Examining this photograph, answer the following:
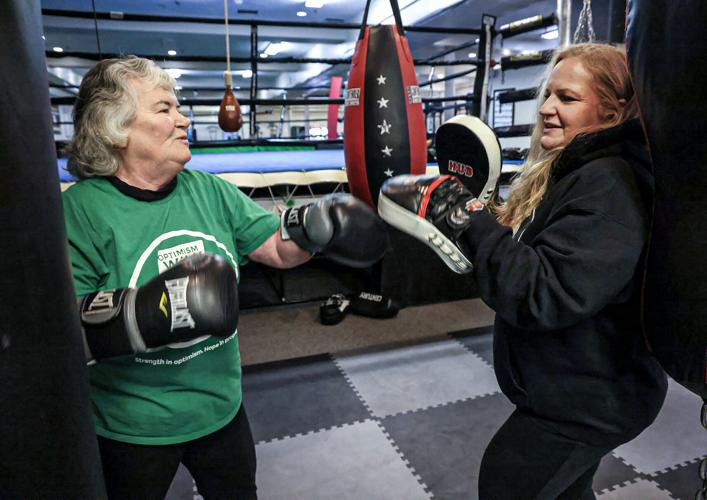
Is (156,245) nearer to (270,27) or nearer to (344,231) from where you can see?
(344,231)

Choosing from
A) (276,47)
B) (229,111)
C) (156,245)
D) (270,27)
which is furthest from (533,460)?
(276,47)

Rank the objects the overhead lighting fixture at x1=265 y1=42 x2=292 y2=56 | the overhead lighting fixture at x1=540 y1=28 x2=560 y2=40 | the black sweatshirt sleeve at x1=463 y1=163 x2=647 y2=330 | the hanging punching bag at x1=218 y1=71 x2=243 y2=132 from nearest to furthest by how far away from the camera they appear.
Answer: the black sweatshirt sleeve at x1=463 y1=163 x2=647 y2=330 → the hanging punching bag at x1=218 y1=71 x2=243 y2=132 → the overhead lighting fixture at x1=540 y1=28 x2=560 y2=40 → the overhead lighting fixture at x1=265 y1=42 x2=292 y2=56

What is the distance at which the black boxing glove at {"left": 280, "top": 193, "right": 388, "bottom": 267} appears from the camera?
1030mm

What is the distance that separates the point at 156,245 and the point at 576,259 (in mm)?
736

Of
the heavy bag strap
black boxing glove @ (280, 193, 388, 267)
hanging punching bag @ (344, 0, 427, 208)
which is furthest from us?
hanging punching bag @ (344, 0, 427, 208)

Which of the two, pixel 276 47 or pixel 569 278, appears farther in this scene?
pixel 276 47

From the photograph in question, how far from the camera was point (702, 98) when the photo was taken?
0.62m

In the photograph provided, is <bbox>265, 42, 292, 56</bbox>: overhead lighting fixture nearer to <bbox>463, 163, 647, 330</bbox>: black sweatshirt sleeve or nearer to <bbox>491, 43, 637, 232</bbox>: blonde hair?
<bbox>491, 43, 637, 232</bbox>: blonde hair

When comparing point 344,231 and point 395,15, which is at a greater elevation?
point 395,15

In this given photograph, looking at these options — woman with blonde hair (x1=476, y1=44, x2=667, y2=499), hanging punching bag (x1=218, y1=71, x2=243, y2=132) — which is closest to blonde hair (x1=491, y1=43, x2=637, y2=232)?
woman with blonde hair (x1=476, y1=44, x2=667, y2=499)

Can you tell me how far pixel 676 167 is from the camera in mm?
681

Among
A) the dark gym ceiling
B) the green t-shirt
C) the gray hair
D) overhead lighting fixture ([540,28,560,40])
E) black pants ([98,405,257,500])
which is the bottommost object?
black pants ([98,405,257,500])

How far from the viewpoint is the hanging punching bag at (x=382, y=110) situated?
2.03 meters

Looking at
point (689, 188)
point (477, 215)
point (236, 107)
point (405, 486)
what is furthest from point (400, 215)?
point (236, 107)
